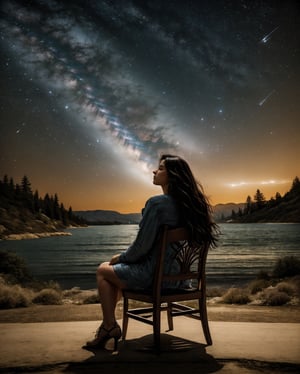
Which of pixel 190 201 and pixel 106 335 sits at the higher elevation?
pixel 190 201

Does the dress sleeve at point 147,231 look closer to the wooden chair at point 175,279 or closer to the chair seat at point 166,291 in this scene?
the wooden chair at point 175,279

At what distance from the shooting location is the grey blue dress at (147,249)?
94.2 inches

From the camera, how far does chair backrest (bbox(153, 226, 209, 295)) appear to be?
2.37 meters

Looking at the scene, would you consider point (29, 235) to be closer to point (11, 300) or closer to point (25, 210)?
point (25, 210)

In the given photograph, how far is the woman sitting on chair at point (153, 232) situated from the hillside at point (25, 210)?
54696 millimetres

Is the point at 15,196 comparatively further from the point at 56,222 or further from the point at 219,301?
the point at 219,301

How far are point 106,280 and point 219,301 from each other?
6.72 m

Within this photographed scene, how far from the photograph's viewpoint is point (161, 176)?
8.42 feet

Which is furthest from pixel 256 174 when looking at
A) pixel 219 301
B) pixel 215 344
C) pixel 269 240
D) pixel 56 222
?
pixel 215 344

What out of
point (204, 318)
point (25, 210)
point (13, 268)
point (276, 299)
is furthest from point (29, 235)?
point (204, 318)

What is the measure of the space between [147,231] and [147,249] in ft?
0.34

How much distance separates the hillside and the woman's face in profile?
54712 mm

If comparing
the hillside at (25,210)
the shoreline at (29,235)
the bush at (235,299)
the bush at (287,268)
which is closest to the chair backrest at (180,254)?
the bush at (235,299)

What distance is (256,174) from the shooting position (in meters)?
69.0
